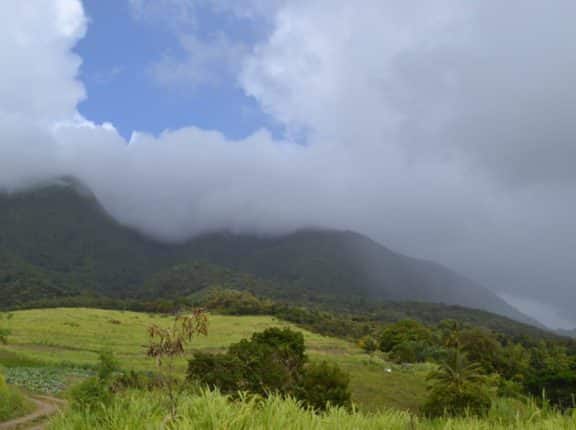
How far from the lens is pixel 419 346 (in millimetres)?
77500

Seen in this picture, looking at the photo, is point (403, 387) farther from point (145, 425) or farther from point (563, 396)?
point (145, 425)

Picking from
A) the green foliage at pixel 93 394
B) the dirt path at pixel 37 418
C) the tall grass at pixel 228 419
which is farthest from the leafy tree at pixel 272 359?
the tall grass at pixel 228 419

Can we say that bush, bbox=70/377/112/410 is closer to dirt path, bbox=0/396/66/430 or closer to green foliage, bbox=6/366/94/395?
dirt path, bbox=0/396/66/430

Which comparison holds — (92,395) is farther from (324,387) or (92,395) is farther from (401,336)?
(401,336)

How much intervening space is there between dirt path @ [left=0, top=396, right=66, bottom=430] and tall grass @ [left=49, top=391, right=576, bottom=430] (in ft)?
44.6

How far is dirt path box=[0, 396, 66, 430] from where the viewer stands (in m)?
21.3

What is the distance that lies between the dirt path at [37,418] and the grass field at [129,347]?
Result: 5.78 meters

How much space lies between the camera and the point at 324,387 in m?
33.9

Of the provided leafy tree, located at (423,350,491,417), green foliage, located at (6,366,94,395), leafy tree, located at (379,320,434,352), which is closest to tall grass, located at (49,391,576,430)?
leafy tree, located at (423,350,491,417)

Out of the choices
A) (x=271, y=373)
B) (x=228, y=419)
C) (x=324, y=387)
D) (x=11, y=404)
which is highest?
(x=228, y=419)

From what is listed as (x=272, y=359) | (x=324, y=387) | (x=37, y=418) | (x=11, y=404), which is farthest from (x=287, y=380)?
(x=11, y=404)

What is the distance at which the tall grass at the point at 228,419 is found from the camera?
562cm

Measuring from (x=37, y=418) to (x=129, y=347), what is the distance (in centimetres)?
3926

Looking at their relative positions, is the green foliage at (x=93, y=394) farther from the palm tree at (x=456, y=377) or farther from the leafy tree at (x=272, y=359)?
the palm tree at (x=456, y=377)
